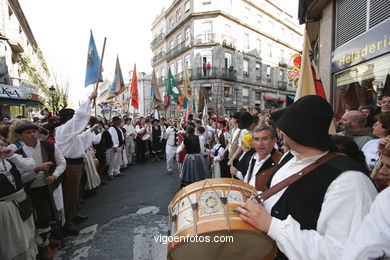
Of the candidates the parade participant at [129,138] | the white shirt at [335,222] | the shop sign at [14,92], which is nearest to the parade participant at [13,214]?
the white shirt at [335,222]

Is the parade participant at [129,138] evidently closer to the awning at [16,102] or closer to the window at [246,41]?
the awning at [16,102]

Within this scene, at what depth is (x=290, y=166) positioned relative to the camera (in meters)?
1.51

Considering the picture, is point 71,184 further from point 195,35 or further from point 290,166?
point 195,35

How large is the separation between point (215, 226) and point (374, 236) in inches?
30.7

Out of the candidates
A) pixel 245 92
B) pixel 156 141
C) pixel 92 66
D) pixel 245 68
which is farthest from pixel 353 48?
pixel 245 68

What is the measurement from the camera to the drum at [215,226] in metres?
1.31

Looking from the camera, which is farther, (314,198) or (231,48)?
(231,48)

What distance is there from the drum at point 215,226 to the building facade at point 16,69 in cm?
1465

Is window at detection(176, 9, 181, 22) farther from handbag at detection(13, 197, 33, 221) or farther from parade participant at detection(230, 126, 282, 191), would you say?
handbag at detection(13, 197, 33, 221)

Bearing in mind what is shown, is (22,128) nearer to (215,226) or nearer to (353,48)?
(215,226)

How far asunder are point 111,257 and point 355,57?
746 centimetres

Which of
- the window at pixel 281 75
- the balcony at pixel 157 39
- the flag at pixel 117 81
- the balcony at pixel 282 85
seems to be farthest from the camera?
the balcony at pixel 157 39

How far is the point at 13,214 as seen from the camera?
2.54 metres

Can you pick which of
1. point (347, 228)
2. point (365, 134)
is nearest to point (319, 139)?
point (347, 228)
